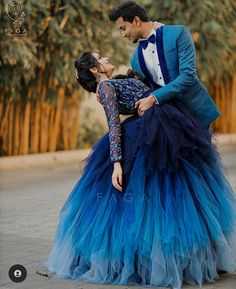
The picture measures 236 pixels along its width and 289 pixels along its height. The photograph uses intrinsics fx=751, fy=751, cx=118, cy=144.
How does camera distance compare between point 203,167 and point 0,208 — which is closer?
point 203,167

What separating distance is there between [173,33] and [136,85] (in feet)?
1.29

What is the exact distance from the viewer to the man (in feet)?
14.4

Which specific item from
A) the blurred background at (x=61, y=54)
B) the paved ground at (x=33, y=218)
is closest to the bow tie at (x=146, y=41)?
the paved ground at (x=33, y=218)

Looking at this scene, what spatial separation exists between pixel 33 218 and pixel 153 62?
2756mm

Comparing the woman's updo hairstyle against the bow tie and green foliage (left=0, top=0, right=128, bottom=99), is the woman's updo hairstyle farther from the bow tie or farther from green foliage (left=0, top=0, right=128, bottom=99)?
green foliage (left=0, top=0, right=128, bottom=99)

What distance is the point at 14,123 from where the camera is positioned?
11.9m

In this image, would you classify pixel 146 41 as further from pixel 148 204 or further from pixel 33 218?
pixel 33 218

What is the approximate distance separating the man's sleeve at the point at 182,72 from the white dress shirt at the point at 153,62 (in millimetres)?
149

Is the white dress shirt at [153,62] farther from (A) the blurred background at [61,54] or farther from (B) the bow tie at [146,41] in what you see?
(A) the blurred background at [61,54]

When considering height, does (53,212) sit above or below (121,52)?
below

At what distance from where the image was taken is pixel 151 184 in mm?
4379

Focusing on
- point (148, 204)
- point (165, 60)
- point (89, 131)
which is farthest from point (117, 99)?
point (89, 131)

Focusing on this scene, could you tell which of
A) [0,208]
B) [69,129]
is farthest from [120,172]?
[69,129]

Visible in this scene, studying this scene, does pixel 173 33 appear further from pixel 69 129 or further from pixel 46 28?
pixel 69 129
